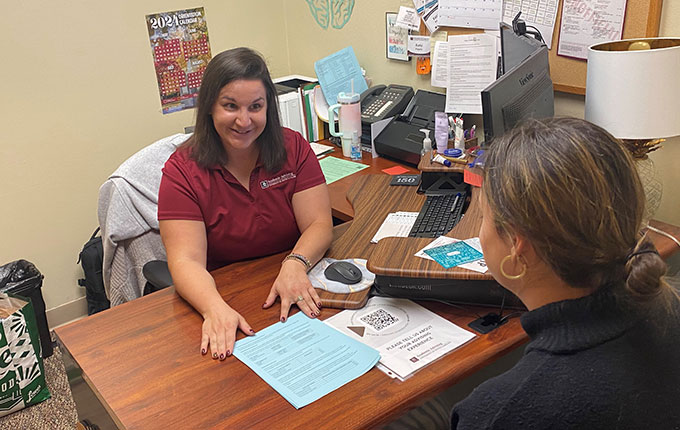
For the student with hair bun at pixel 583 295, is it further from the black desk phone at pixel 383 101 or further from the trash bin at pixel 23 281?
the trash bin at pixel 23 281

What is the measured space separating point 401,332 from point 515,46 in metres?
0.99

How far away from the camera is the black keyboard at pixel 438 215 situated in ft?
5.79

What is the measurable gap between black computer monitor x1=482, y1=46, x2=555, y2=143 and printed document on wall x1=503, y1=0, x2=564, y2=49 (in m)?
0.30

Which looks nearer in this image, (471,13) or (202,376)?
(202,376)

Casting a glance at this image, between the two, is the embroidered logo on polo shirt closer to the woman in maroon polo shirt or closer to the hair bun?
the woman in maroon polo shirt

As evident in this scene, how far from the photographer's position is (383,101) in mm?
2654

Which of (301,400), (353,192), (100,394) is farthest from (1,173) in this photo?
(301,400)

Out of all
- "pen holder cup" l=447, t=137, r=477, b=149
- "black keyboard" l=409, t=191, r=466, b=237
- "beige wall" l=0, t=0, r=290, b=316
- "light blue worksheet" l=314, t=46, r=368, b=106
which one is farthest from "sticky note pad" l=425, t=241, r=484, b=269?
"beige wall" l=0, t=0, r=290, b=316

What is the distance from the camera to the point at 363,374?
Result: 1.24 meters

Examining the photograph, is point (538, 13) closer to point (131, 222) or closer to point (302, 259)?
point (302, 259)

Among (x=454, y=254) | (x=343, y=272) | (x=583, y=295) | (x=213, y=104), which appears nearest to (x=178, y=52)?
(x=213, y=104)

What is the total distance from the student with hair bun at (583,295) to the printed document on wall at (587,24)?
124 centimetres

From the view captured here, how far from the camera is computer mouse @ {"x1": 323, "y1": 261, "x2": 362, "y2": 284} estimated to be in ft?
5.06

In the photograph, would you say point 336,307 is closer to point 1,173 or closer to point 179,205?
point 179,205
